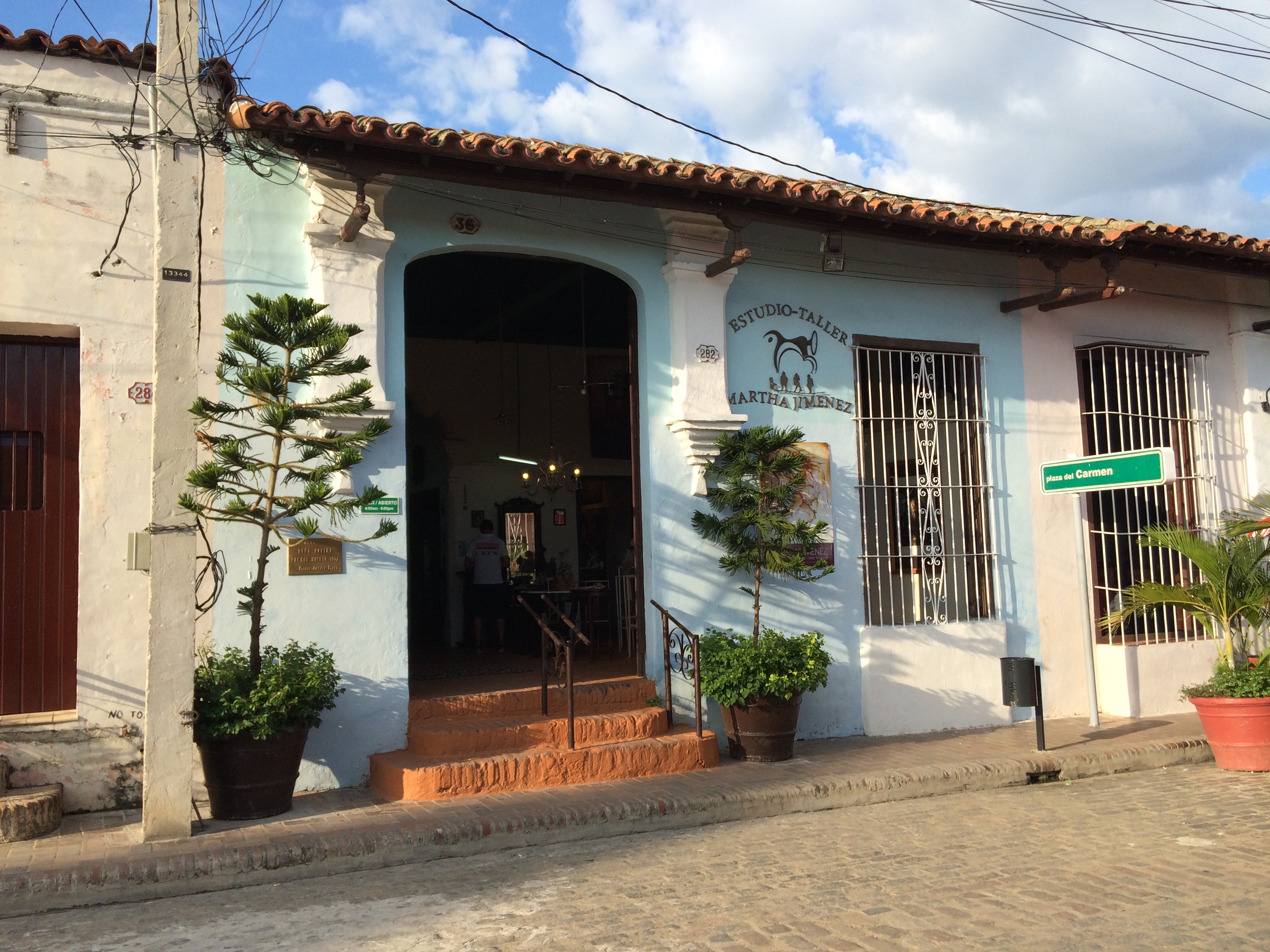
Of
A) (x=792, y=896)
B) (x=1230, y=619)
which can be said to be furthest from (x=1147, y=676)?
(x=792, y=896)

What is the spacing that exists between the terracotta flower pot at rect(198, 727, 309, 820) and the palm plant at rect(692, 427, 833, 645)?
3611mm

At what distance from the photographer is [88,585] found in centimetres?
711

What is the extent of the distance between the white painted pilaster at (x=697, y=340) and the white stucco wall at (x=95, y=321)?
144 inches

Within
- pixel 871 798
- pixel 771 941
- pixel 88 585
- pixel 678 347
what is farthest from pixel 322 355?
pixel 871 798

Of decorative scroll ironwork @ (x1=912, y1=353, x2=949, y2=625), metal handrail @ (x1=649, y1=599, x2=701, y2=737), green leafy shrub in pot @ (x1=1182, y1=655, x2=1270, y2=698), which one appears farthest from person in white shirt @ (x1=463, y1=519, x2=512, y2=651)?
green leafy shrub in pot @ (x1=1182, y1=655, x2=1270, y2=698)

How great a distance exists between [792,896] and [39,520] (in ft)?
18.5

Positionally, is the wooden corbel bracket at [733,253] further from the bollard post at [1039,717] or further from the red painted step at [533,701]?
the bollard post at [1039,717]

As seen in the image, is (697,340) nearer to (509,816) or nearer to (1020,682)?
Result: (1020,682)

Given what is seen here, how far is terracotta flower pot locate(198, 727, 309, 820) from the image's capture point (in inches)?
254

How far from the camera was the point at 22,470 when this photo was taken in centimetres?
732

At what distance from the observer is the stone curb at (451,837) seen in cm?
546

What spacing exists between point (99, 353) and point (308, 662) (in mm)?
2577

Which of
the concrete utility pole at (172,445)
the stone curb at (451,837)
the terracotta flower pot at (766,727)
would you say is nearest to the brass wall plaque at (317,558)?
the concrete utility pole at (172,445)

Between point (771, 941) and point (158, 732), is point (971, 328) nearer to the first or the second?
point (771, 941)
